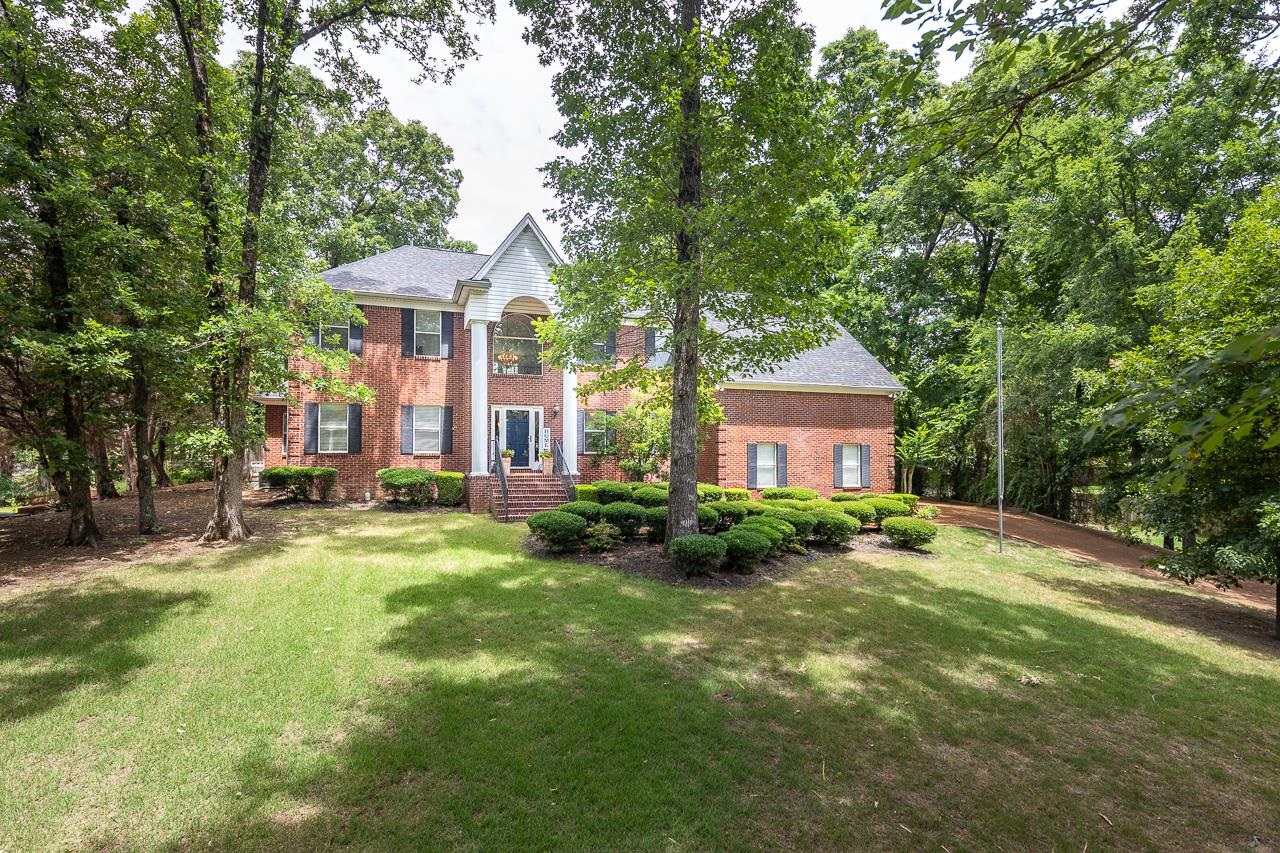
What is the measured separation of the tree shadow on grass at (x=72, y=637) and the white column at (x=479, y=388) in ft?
28.0

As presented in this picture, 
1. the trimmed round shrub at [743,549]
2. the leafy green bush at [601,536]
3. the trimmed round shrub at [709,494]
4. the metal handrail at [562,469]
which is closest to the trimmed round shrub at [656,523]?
the leafy green bush at [601,536]

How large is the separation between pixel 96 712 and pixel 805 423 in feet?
54.6

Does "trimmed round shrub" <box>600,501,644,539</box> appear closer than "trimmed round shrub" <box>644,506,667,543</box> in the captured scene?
No

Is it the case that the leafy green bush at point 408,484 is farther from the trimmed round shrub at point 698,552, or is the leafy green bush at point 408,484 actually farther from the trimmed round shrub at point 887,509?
the trimmed round shrub at point 887,509

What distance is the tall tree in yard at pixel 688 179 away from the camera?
25.8ft

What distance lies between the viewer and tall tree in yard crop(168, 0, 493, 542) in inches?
376

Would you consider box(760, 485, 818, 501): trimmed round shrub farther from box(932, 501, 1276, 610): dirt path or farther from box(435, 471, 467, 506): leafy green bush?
box(435, 471, 467, 506): leafy green bush

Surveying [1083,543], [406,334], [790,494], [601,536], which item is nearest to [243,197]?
[406,334]

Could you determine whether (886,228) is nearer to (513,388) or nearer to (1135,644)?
(513,388)

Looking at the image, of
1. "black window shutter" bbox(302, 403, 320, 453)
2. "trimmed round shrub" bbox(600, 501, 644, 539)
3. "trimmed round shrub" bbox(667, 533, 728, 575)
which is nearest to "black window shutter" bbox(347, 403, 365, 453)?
"black window shutter" bbox(302, 403, 320, 453)

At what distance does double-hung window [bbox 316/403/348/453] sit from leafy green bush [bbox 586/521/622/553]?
10135 millimetres

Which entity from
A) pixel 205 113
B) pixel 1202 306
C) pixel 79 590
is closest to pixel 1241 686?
pixel 1202 306

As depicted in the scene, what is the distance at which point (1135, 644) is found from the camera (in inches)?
271

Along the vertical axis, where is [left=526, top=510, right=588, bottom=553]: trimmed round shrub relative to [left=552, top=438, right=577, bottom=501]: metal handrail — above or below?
below
